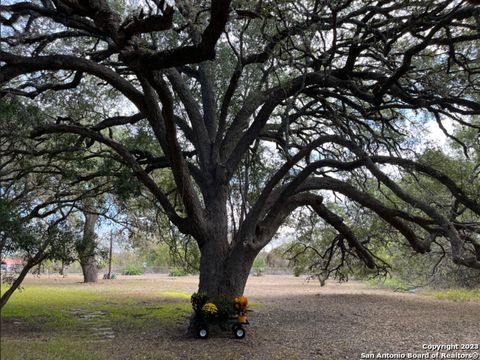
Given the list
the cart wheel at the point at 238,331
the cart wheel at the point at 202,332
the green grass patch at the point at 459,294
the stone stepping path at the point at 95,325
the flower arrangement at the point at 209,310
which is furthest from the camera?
the green grass patch at the point at 459,294

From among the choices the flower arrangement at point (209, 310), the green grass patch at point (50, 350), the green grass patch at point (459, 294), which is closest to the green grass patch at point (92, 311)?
the green grass patch at point (50, 350)

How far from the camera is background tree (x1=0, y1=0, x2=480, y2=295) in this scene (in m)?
6.66

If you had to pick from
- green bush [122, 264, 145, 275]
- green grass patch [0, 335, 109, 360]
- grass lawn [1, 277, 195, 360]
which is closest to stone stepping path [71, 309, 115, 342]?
grass lawn [1, 277, 195, 360]

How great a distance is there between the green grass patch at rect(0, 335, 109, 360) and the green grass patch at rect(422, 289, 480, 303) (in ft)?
51.0

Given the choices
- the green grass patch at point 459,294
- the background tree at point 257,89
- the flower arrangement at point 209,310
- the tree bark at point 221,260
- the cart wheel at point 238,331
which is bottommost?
the green grass patch at point 459,294

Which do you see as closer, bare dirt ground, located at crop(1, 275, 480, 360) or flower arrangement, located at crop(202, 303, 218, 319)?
bare dirt ground, located at crop(1, 275, 480, 360)

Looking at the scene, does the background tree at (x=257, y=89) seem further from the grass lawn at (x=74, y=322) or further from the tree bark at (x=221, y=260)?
the grass lawn at (x=74, y=322)

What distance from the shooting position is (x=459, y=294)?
1973 centimetres

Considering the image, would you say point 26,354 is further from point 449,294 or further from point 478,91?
point 449,294

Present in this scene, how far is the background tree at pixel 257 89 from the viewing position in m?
6.66

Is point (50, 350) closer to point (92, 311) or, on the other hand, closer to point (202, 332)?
point (202, 332)

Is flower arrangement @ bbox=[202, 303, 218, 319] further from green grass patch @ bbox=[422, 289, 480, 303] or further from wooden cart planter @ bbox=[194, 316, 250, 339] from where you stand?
green grass patch @ bbox=[422, 289, 480, 303]

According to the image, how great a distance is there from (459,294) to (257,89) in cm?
1508

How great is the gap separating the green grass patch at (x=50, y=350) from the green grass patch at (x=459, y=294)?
51.0 ft
